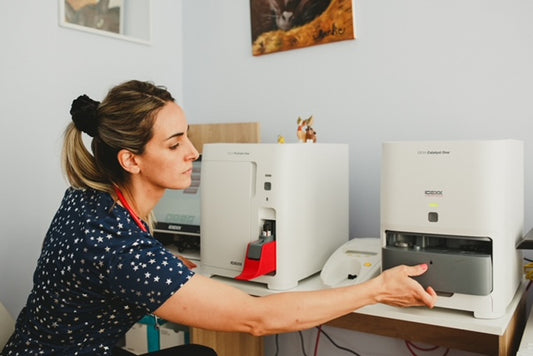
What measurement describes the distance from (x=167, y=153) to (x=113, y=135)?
130 millimetres

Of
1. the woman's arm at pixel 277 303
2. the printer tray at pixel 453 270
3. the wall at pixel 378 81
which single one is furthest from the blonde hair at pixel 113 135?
the wall at pixel 378 81

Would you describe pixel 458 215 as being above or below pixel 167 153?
below

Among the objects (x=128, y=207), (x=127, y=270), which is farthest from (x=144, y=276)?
(x=128, y=207)

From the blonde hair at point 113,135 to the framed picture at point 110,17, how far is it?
36.5 inches

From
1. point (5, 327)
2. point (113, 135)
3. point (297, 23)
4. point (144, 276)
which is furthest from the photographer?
point (297, 23)

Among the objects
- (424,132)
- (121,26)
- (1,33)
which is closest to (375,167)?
(424,132)

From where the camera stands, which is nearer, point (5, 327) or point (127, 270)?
point (127, 270)

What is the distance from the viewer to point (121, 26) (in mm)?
2234

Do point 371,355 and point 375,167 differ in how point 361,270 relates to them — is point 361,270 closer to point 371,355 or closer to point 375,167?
point 375,167

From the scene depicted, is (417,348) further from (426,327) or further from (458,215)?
(458,215)

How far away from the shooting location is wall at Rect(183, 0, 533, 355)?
5.39 ft

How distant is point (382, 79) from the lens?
187 centimetres

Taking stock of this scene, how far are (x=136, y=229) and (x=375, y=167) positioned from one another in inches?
40.1

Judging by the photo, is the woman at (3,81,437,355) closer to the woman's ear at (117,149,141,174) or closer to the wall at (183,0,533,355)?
the woman's ear at (117,149,141,174)
